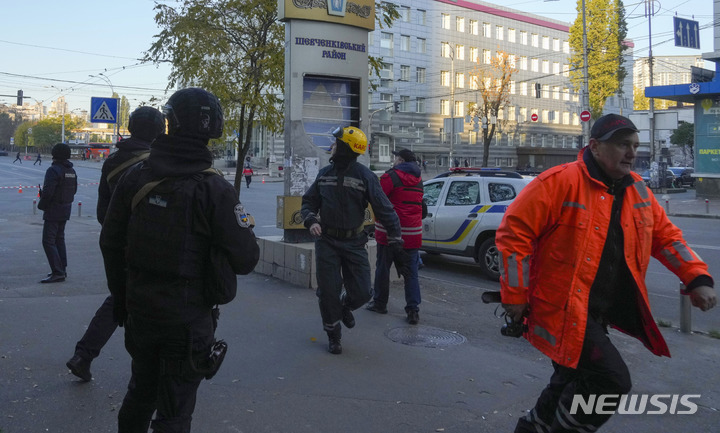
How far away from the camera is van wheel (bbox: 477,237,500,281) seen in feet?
32.5

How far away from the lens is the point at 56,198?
8148mm

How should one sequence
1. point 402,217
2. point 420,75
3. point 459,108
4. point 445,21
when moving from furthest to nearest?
point 459,108 → point 445,21 → point 420,75 → point 402,217

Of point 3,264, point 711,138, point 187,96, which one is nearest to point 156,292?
point 187,96

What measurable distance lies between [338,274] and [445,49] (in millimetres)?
59942

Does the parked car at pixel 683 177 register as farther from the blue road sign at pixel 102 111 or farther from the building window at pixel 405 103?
the blue road sign at pixel 102 111

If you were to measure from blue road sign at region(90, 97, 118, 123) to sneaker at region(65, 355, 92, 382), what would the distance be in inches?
503

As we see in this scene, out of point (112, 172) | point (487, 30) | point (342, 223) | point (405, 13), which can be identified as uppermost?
point (487, 30)

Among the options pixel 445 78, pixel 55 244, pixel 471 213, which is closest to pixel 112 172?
pixel 55 244

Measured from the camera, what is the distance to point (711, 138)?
28.2 meters

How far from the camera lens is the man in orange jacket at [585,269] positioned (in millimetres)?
3016

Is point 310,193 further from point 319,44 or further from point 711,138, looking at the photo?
point 711,138

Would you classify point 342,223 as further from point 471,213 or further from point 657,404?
point 471,213

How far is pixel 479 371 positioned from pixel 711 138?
90.8 feet

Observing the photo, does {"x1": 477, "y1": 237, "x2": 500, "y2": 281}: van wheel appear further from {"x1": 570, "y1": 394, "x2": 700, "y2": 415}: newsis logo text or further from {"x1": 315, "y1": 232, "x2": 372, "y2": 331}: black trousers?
{"x1": 570, "y1": 394, "x2": 700, "y2": 415}: newsis logo text
